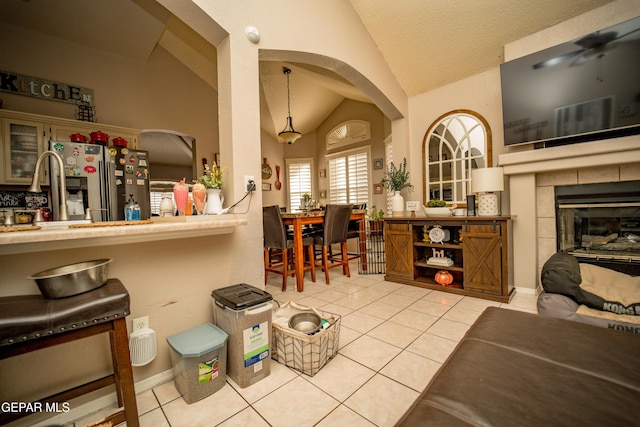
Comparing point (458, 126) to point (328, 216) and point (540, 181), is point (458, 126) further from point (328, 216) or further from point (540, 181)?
point (328, 216)

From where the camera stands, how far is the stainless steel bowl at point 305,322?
1.78 meters

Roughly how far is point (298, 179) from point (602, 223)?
5.52m

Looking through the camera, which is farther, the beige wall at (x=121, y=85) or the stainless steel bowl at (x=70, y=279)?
the beige wall at (x=121, y=85)

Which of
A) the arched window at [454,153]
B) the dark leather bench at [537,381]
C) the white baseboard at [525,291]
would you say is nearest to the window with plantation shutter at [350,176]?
the arched window at [454,153]

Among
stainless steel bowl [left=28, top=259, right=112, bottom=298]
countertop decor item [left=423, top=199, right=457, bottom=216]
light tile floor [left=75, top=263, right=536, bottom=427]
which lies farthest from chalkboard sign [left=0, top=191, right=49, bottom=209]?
countertop decor item [left=423, top=199, right=457, bottom=216]

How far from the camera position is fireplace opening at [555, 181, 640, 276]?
2.29 meters

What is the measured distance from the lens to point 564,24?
98.2 inches

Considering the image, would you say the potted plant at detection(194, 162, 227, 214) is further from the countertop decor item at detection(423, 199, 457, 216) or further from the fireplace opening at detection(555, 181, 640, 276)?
the fireplace opening at detection(555, 181, 640, 276)

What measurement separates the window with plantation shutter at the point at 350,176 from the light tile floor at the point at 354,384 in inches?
140

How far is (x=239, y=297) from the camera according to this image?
1.52m

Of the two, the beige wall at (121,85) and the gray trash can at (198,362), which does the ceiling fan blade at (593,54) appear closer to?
the gray trash can at (198,362)

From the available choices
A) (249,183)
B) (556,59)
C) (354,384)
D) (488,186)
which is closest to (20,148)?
(249,183)

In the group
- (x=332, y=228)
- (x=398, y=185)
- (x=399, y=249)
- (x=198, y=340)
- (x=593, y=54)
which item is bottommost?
(x=198, y=340)

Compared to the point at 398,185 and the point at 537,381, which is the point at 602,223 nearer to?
the point at 398,185
